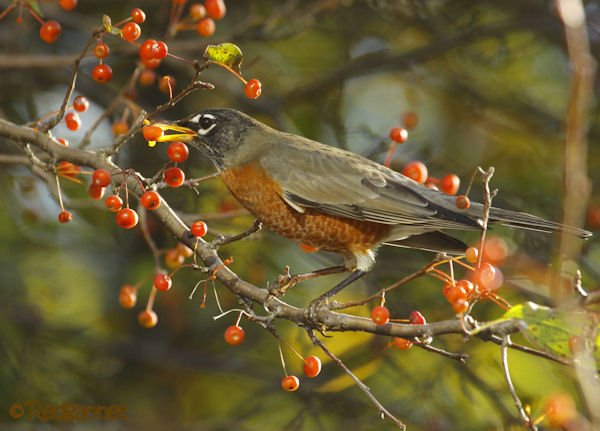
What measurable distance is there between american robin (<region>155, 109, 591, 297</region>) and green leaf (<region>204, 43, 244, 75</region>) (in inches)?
33.8

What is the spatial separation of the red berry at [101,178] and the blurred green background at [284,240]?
4.73 feet

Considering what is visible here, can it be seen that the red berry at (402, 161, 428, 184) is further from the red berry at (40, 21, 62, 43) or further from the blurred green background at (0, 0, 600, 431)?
the red berry at (40, 21, 62, 43)

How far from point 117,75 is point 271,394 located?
217cm

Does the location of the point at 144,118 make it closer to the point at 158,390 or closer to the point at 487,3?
the point at 158,390

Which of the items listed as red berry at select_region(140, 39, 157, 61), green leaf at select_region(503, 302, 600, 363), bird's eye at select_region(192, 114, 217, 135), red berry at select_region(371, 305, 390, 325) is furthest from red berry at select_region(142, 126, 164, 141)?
green leaf at select_region(503, 302, 600, 363)

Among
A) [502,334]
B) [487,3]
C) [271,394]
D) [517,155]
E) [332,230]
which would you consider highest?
[502,334]

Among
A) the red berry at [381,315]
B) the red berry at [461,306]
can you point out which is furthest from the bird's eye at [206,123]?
the red berry at [461,306]

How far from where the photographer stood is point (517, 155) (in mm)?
4676

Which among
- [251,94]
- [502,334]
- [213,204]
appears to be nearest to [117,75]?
[213,204]

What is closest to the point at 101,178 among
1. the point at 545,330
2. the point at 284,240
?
the point at 545,330

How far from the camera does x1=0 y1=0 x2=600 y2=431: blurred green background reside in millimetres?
3906

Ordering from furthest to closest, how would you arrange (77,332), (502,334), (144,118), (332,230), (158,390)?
(158,390)
(77,332)
(332,230)
(144,118)
(502,334)

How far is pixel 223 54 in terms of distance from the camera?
2.06 metres

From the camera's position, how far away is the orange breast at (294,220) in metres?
2.96
